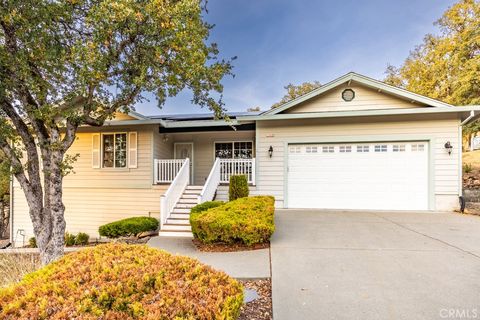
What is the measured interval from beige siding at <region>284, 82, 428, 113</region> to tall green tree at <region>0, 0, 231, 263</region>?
4.92 meters

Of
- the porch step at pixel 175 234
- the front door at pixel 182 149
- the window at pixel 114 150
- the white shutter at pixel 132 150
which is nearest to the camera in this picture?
the porch step at pixel 175 234

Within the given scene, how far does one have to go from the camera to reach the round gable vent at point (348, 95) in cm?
944

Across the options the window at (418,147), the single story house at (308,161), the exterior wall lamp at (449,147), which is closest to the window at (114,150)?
the single story house at (308,161)

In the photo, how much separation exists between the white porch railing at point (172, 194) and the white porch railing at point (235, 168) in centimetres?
152

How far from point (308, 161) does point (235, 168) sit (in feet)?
9.20

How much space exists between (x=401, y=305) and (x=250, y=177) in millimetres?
7286

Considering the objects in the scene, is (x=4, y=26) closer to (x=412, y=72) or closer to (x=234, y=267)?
(x=234, y=267)

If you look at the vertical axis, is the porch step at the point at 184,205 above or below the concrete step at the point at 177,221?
above

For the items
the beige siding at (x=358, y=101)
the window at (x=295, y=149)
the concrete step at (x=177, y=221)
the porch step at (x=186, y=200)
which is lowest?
the concrete step at (x=177, y=221)

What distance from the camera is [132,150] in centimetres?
1041

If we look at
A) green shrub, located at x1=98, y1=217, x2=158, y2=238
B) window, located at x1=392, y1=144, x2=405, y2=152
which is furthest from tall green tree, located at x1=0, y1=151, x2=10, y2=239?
window, located at x1=392, y1=144, x2=405, y2=152

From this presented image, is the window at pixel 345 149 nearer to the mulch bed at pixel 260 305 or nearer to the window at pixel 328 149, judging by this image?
the window at pixel 328 149

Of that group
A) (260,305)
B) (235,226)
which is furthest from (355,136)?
(260,305)

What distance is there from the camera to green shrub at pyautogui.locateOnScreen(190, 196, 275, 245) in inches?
199
